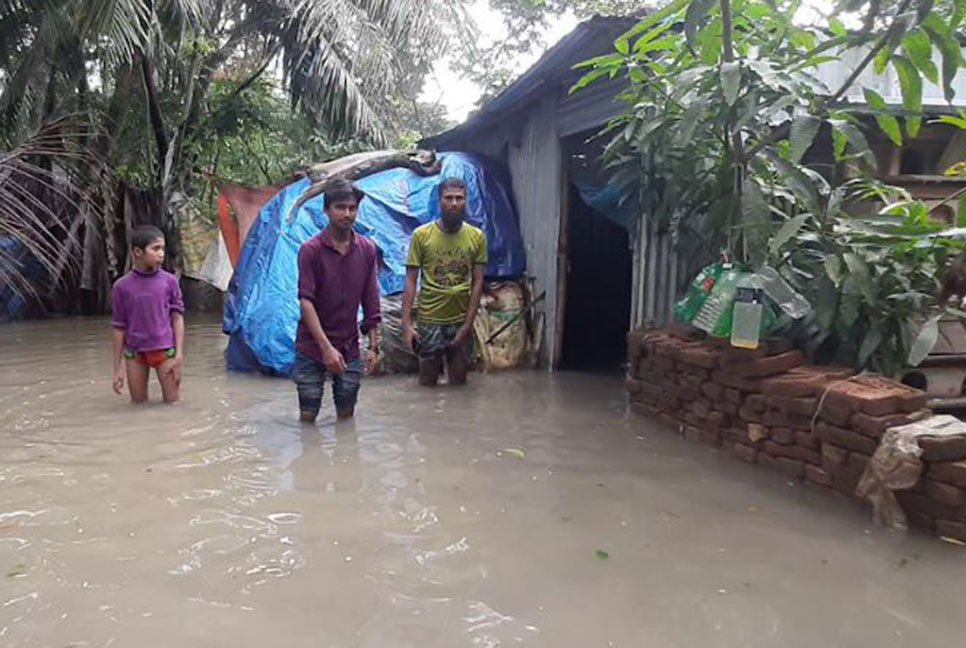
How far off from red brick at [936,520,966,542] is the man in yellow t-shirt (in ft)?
11.7

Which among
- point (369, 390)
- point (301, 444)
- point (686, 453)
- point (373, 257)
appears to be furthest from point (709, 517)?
point (369, 390)

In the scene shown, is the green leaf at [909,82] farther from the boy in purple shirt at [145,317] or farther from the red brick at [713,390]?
the boy in purple shirt at [145,317]

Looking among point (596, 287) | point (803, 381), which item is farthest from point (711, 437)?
point (596, 287)

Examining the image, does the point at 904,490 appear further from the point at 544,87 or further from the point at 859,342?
the point at 544,87

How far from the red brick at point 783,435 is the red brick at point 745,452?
155 millimetres

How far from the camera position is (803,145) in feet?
11.7

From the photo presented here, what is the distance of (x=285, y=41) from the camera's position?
11453 mm

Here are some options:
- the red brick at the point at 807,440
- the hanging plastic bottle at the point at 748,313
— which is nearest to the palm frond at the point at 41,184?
the hanging plastic bottle at the point at 748,313

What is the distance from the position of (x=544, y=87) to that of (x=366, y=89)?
234 inches

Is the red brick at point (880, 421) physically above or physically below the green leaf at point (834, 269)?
below

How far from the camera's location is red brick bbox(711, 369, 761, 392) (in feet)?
12.9

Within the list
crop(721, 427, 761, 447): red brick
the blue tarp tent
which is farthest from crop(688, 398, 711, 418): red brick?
the blue tarp tent

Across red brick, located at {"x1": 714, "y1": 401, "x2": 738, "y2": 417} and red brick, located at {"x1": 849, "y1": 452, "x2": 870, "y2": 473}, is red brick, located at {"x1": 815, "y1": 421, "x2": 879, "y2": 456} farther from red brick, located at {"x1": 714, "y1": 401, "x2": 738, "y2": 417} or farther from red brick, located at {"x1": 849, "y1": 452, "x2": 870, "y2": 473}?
red brick, located at {"x1": 714, "y1": 401, "x2": 738, "y2": 417}

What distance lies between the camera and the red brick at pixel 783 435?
145 inches
